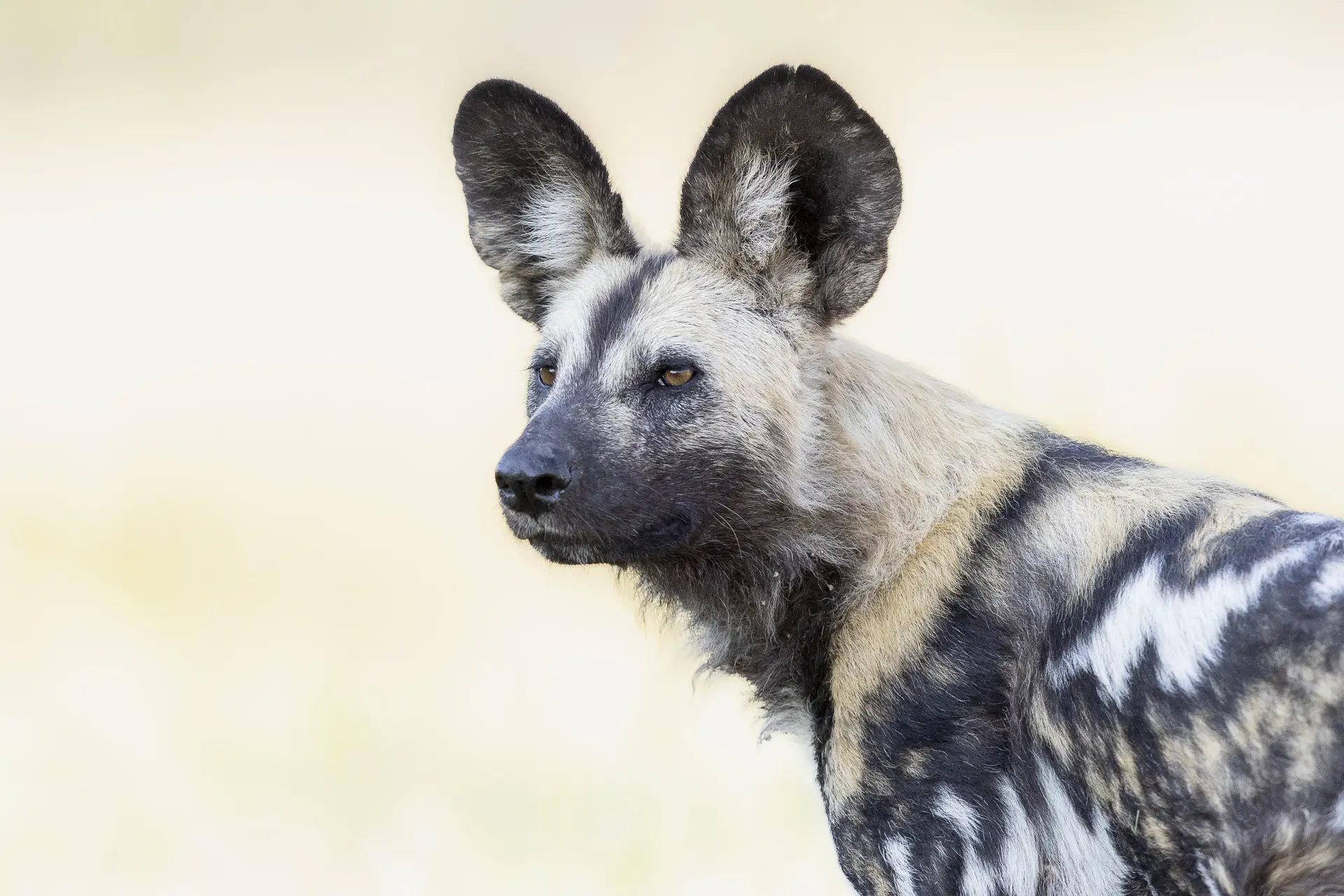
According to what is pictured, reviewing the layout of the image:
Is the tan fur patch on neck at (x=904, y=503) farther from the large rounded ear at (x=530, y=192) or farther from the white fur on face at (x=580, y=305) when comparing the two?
the large rounded ear at (x=530, y=192)

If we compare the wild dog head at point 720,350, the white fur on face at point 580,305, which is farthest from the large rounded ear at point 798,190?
the white fur on face at point 580,305

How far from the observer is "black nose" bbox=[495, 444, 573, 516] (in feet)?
10.3

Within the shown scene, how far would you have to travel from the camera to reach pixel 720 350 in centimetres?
342

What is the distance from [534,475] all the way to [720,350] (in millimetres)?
576

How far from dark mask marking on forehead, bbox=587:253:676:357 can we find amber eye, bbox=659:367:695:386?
17 centimetres

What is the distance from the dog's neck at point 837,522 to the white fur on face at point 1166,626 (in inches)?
18.5

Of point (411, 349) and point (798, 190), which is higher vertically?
point (798, 190)

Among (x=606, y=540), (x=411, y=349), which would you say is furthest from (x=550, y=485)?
(x=411, y=349)

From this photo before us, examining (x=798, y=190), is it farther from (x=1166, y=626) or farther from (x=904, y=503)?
(x=1166, y=626)

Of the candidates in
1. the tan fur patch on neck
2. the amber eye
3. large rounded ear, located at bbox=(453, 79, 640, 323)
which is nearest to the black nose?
the amber eye

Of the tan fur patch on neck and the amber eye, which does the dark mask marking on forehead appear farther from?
the tan fur patch on neck

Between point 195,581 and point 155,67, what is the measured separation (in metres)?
3.09

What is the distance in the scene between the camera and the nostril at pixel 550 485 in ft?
10.4

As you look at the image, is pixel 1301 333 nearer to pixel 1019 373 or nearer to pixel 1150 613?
pixel 1019 373
